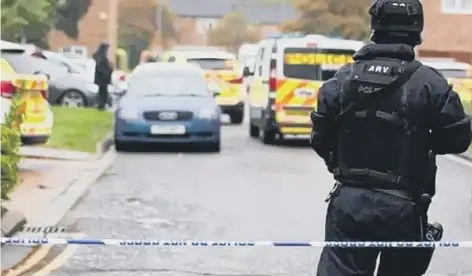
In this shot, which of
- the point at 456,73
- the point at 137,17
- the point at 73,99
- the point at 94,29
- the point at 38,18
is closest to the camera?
the point at 456,73

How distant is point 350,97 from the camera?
4926 mm

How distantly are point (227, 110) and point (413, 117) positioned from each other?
2291 cm

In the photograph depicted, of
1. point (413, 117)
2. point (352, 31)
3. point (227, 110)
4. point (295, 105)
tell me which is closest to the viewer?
point (413, 117)

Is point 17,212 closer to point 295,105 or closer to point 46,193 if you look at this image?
point 46,193

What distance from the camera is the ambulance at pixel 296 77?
20.5 metres

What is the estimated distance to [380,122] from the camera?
4879 mm

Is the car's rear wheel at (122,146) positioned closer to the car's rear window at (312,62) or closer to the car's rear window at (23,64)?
the car's rear window at (23,64)

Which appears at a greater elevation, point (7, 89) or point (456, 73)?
point (7, 89)

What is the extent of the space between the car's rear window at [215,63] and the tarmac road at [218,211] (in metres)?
8.39

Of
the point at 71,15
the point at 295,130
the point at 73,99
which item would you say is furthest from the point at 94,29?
the point at 295,130

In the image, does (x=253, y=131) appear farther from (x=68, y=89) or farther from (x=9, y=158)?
(x=9, y=158)

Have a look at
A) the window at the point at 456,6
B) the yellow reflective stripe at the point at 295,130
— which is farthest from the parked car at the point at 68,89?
the window at the point at 456,6

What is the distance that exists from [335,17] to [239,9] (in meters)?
80.2

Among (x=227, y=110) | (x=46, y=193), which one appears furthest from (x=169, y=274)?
(x=227, y=110)
